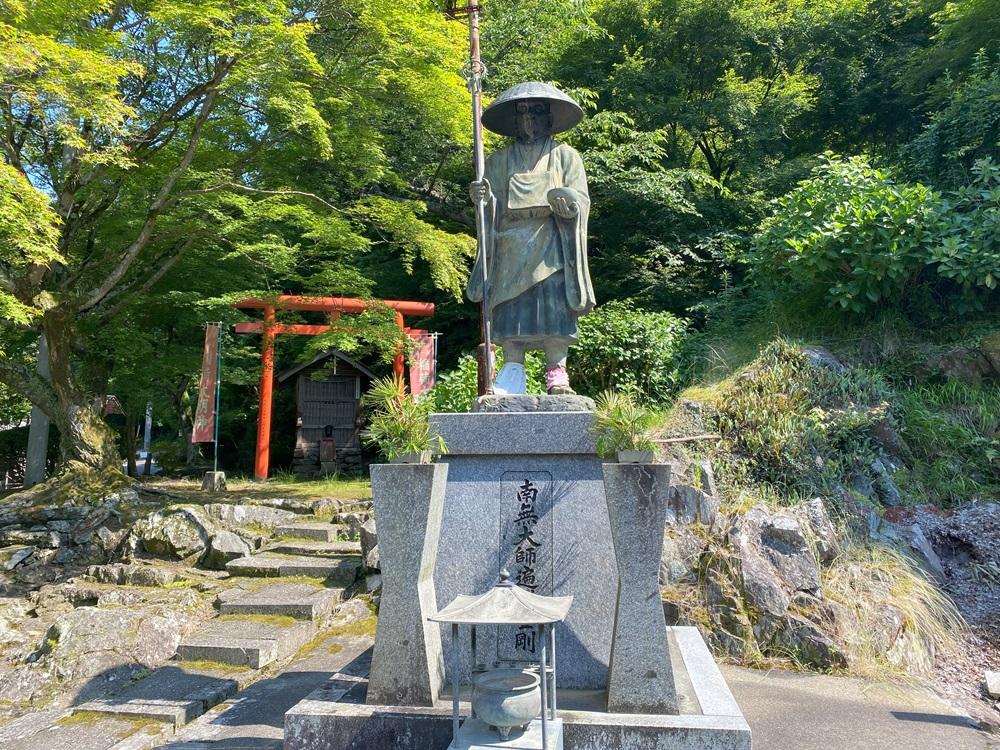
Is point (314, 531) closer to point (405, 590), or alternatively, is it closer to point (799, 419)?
point (405, 590)

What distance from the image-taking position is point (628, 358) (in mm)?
10586

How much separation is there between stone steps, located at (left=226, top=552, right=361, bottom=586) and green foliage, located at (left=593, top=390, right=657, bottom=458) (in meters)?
4.54

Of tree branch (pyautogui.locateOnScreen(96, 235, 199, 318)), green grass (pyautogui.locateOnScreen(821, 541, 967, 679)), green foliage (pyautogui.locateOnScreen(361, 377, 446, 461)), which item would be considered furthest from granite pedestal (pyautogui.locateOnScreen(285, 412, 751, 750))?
tree branch (pyautogui.locateOnScreen(96, 235, 199, 318))

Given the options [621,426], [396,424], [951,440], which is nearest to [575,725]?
[621,426]

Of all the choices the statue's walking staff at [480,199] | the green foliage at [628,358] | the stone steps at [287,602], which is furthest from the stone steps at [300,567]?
the green foliage at [628,358]

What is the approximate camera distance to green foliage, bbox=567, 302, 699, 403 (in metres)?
10.6

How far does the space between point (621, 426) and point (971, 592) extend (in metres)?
5.18

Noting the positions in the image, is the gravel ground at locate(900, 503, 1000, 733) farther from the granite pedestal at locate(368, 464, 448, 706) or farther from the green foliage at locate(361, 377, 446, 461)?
Answer: the green foliage at locate(361, 377, 446, 461)

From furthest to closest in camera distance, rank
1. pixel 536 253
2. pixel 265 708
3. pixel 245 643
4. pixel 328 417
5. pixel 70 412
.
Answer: pixel 328 417 < pixel 70 412 < pixel 245 643 < pixel 536 253 < pixel 265 708

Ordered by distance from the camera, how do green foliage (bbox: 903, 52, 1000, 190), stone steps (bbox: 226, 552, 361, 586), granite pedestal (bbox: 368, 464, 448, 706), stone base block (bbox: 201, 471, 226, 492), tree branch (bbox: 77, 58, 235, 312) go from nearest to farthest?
granite pedestal (bbox: 368, 464, 448, 706)
stone steps (bbox: 226, 552, 361, 586)
tree branch (bbox: 77, 58, 235, 312)
green foliage (bbox: 903, 52, 1000, 190)
stone base block (bbox: 201, 471, 226, 492)

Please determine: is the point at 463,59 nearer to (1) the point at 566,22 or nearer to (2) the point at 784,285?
(1) the point at 566,22

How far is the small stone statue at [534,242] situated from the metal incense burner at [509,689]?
2191 mm

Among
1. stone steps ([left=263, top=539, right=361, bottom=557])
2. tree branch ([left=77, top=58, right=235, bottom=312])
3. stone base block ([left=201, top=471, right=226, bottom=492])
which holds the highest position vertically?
tree branch ([left=77, top=58, right=235, bottom=312])

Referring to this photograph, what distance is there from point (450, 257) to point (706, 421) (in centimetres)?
461
